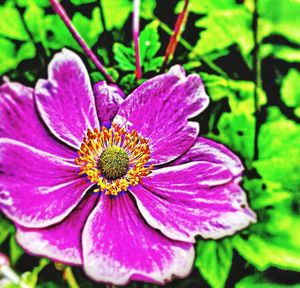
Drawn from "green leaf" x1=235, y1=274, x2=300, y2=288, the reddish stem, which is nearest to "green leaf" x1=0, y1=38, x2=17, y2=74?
the reddish stem

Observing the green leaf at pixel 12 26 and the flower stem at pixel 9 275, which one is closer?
the flower stem at pixel 9 275

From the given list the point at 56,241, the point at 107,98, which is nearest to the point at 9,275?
the point at 56,241

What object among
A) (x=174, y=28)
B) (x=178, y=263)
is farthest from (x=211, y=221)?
(x=174, y=28)

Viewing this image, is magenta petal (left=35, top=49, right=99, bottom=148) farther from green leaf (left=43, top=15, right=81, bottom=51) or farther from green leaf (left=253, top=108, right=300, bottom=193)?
green leaf (left=253, top=108, right=300, bottom=193)

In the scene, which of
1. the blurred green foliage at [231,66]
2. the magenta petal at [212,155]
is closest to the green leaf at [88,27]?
the blurred green foliage at [231,66]

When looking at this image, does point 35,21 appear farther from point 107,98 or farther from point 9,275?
point 9,275

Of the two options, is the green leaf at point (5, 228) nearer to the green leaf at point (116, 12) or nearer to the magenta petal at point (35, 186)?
the magenta petal at point (35, 186)
